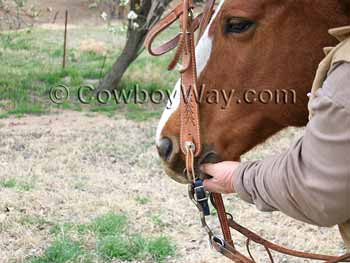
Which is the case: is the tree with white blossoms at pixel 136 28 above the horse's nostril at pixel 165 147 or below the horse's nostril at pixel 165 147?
below

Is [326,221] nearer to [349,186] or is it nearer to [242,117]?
[349,186]

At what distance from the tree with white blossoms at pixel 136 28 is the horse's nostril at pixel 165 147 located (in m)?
7.11

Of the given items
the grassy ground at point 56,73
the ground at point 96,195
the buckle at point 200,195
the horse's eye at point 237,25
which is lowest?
the grassy ground at point 56,73

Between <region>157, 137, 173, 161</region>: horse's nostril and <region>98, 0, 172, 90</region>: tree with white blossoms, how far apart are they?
7109 mm

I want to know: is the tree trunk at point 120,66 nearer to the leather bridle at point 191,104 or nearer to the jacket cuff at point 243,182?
the leather bridle at point 191,104

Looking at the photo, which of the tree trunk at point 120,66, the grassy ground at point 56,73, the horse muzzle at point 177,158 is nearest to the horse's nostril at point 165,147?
the horse muzzle at point 177,158

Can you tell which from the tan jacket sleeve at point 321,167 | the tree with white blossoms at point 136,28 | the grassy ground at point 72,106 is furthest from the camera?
the tree with white blossoms at point 136,28

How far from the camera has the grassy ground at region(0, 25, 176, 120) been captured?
8898 millimetres

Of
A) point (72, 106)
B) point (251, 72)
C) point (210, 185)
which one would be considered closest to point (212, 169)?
point (210, 185)

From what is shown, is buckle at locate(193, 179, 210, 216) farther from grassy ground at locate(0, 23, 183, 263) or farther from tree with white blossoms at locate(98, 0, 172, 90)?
tree with white blossoms at locate(98, 0, 172, 90)

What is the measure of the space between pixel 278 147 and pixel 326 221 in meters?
5.58

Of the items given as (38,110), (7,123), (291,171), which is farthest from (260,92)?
(38,110)

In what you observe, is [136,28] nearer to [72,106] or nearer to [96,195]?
[72,106]

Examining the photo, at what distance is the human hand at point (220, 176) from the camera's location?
5.76ft
